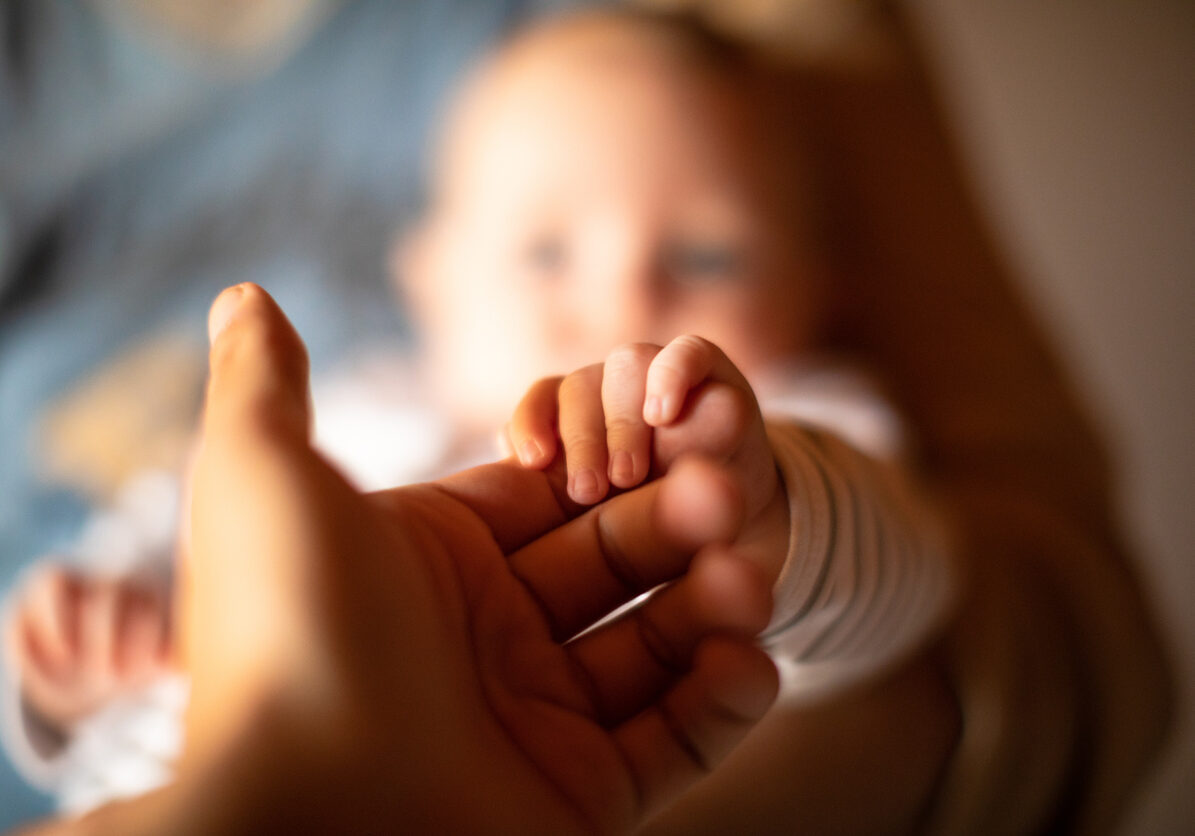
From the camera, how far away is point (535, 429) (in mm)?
311

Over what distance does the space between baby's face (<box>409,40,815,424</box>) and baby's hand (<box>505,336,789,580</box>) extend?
0.98ft

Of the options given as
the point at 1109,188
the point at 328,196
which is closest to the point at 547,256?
the point at 328,196

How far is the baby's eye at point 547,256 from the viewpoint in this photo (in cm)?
66

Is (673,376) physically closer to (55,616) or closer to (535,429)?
(535,429)

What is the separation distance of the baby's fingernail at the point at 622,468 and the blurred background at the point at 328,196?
0.52 m

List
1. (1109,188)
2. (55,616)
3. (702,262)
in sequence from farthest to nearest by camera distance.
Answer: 1. (1109,188)
2. (702,262)
3. (55,616)

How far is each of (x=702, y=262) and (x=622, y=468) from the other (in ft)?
1.33

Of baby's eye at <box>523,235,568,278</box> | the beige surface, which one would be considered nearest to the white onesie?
baby's eye at <box>523,235,568,278</box>

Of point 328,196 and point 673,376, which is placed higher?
point 328,196

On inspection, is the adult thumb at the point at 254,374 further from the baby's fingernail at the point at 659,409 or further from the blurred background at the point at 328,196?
the blurred background at the point at 328,196

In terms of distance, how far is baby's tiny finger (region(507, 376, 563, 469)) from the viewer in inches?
12.1

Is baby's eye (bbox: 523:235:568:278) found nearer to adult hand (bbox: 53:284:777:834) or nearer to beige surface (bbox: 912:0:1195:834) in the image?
adult hand (bbox: 53:284:777:834)

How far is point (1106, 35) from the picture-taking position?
1.05m

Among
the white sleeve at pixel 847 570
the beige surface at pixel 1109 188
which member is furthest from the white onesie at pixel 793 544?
the beige surface at pixel 1109 188
